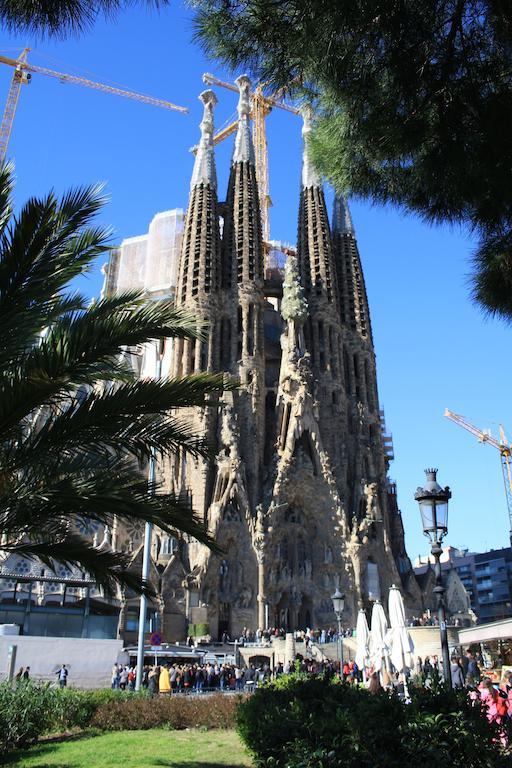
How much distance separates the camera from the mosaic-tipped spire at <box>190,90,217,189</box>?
154ft

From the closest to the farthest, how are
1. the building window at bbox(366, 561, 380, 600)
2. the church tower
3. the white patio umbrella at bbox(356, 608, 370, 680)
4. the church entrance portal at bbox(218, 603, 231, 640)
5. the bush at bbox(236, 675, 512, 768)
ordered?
the bush at bbox(236, 675, 512, 768) < the white patio umbrella at bbox(356, 608, 370, 680) < the church entrance portal at bbox(218, 603, 231, 640) < the building window at bbox(366, 561, 380, 600) < the church tower

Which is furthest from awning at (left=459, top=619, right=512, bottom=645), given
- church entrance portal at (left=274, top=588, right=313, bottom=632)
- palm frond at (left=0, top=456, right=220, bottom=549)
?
church entrance portal at (left=274, top=588, right=313, bottom=632)

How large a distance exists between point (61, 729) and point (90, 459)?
573cm

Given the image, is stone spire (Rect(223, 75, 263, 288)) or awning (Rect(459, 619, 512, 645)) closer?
awning (Rect(459, 619, 512, 645))

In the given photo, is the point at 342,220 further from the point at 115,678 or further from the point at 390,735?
the point at 390,735

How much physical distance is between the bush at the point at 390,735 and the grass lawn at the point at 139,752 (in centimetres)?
233

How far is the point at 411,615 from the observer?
4022 cm

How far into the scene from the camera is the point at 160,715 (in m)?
12.1

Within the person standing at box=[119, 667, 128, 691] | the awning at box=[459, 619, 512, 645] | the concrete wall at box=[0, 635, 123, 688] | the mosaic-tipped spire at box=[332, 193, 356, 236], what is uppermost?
the mosaic-tipped spire at box=[332, 193, 356, 236]

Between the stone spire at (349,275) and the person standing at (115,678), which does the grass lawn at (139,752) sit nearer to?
the person standing at (115,678)

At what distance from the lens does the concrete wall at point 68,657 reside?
703 inches

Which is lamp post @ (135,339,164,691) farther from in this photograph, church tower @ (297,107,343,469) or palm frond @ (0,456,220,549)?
church tower @ (297,107,343,469)

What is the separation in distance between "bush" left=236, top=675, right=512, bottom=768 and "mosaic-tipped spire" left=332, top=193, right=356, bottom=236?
156 feet

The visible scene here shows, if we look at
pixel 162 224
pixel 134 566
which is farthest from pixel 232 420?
pixel 162 224
